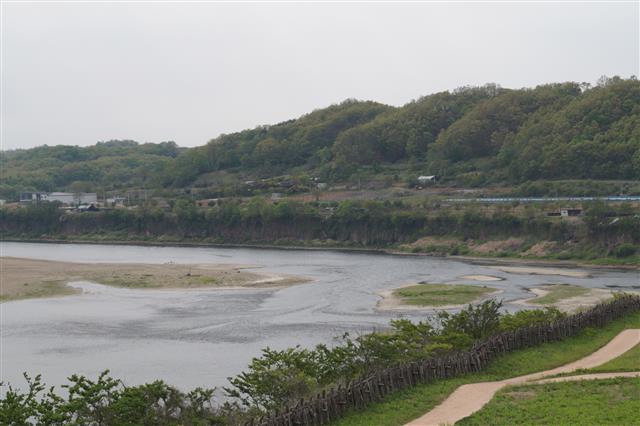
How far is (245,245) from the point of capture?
124 meters

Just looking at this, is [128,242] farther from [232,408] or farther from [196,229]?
[232,408]

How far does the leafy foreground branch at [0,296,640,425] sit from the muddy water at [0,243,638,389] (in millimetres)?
7013

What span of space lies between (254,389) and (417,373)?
5323mm

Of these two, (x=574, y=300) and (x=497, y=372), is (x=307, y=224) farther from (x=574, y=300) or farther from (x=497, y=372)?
(x=497, y=372)

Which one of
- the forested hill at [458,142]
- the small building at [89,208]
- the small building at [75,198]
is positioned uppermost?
the forested hill at [458,142]

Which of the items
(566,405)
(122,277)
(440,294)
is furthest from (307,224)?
(566,405)

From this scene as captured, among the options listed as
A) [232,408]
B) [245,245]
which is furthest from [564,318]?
[245,245]

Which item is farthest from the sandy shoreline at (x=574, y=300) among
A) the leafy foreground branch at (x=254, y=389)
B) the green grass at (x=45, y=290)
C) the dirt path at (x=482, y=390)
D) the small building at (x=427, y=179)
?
the small building at (x=427, y=179)

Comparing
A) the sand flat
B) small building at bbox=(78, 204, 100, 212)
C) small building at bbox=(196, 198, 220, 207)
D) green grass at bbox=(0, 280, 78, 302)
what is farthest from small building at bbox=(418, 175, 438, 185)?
green grass at bbox=(0, 280, 78, 302)

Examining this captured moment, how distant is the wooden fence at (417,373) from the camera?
23.0 metres

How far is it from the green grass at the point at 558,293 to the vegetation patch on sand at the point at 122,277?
21279 mm

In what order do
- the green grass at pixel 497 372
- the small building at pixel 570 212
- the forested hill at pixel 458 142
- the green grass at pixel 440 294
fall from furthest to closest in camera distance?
1. the forested hill at pixel 458 142
2. the small building at pixel 570 212
3. the green grass at pixel 440 294
4. the green grass at pixel 497 372

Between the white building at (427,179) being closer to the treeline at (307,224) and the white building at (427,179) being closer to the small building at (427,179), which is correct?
the small building at (427,179)

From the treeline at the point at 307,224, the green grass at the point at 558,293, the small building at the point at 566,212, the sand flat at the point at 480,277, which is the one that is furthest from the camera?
the small building at the point at 566,212
